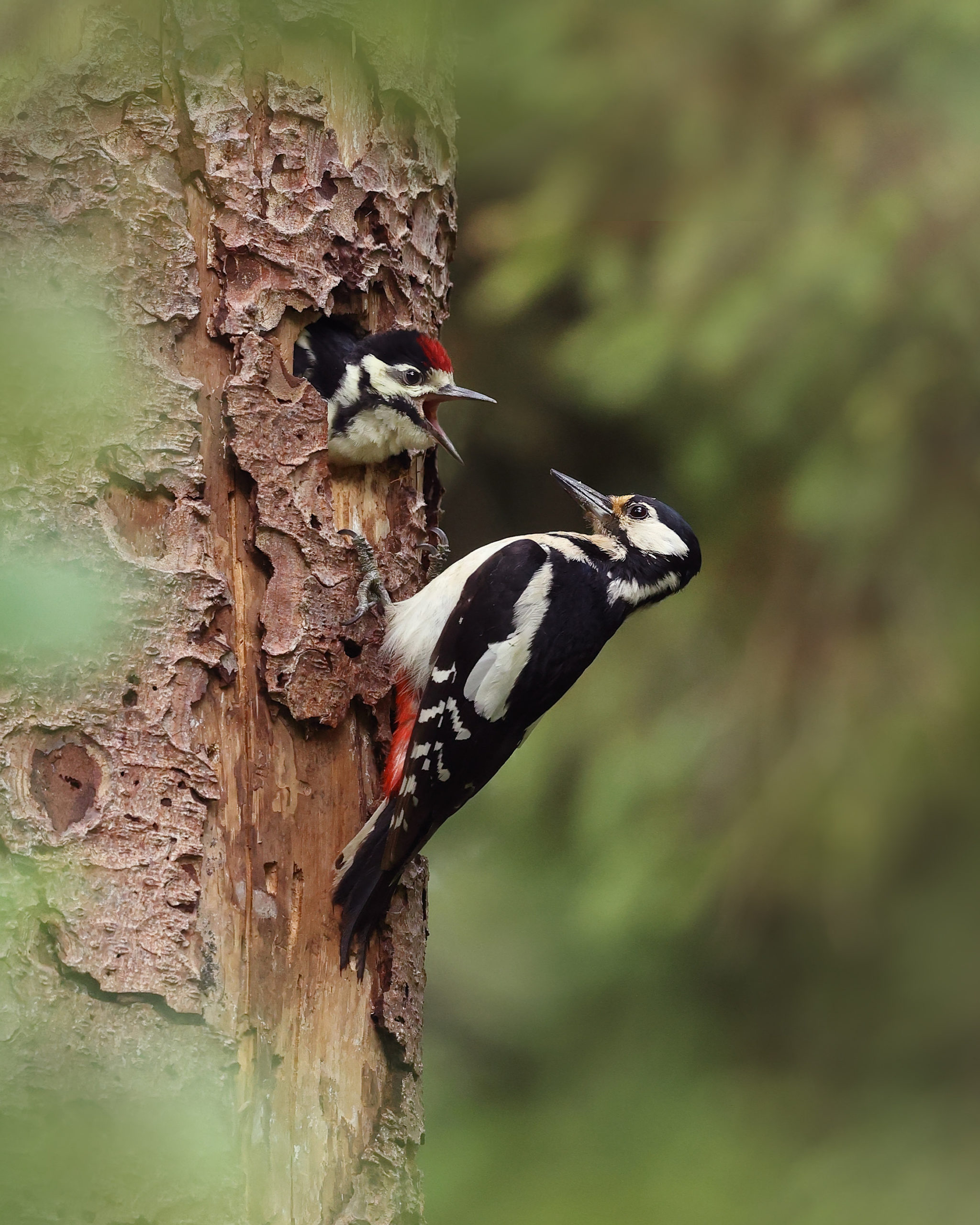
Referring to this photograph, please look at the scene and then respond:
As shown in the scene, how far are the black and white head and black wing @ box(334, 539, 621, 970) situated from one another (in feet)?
0.36

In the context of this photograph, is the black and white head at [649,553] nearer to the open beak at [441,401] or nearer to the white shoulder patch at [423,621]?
the open beak at [441,401]

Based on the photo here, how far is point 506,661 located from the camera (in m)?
2.78

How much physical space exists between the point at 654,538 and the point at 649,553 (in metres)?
0.04

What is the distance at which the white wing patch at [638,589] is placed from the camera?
123 inches

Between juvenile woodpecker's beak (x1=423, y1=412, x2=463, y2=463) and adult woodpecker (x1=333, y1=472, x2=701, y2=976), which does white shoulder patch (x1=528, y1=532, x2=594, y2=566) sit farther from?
juvenile woodpecker's beak (x1=423, y1=412, x2=463, y2=463)

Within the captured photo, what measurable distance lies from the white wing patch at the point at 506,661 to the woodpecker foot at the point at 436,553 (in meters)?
0.25

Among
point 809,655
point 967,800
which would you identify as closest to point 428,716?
point 809,655

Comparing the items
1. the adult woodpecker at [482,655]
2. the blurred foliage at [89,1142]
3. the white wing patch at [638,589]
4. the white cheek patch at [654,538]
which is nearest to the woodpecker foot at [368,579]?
the adult woodpecker at [482,655]

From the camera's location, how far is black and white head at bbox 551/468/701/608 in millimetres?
3176

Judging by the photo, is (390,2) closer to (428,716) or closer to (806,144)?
(428,716)

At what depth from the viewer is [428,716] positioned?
2.57 meters

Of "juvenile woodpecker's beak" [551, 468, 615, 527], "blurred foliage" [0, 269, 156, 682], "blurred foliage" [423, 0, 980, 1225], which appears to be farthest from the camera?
"blurred foliage" [423, 0, 980, 1225]

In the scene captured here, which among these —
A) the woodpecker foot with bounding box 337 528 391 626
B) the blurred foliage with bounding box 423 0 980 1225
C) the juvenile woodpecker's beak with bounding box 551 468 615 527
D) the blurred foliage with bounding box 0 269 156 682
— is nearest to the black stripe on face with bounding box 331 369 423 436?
the woodpecker foot with bounding box 337 528 391 626

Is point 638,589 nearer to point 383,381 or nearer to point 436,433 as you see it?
point 436,433
